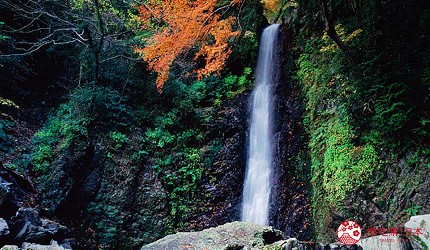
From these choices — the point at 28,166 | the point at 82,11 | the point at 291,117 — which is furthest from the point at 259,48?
the point at 28,166

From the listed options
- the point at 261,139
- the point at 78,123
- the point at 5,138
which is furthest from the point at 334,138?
the point at 5,138

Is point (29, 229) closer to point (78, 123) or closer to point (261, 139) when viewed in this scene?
point (78, 123)

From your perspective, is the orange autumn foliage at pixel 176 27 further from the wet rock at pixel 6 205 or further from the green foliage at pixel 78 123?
the wet rock at pixel 6 205

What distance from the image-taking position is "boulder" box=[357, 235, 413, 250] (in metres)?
3.77

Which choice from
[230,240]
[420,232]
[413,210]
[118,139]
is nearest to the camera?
[420,232]

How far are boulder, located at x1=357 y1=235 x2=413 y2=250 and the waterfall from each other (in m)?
4.90

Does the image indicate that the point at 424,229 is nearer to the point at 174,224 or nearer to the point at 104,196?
the point at 174,224

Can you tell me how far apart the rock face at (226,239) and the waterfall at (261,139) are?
12.0ft

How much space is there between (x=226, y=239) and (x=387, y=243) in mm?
2373

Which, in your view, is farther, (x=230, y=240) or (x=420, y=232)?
(x=230, y=240)

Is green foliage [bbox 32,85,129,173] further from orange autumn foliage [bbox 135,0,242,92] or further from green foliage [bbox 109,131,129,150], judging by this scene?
orange autumn foliage [bbox 135,0,242,92]

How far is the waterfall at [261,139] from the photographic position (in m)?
9.44

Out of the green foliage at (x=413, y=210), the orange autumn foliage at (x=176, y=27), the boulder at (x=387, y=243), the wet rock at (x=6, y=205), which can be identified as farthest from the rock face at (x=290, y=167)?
the wet rock at (x=6, y=205)

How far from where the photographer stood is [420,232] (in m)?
3.84
